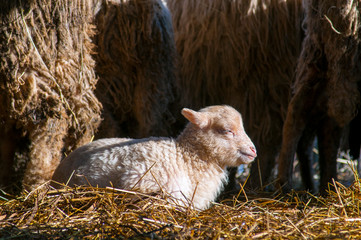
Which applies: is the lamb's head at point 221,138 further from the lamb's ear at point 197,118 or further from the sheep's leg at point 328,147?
the sheep's leg at point 328,147

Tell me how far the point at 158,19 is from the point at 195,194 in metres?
1.37

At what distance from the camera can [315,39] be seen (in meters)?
2.82

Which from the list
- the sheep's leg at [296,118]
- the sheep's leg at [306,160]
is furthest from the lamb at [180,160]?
the sheep's leg at [306,160]

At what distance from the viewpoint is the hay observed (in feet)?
5.81

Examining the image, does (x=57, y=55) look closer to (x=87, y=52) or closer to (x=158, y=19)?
(x=87, y=52)

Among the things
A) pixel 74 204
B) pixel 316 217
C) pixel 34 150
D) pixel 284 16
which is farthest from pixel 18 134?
pixel 284 16

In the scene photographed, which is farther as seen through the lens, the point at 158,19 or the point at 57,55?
the point at 158,19

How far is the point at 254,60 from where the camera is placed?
3.52 m

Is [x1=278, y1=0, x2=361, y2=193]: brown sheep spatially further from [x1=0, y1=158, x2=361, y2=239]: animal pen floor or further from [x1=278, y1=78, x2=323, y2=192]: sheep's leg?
[x1=0, y1=158, x2=361, y2=239]: animal pen floor

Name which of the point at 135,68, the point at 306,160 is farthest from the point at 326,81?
the point at 135,68

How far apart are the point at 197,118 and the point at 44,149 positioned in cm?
91

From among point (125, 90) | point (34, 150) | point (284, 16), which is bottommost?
point (34, 150)

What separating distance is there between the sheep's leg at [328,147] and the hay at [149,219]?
73cm

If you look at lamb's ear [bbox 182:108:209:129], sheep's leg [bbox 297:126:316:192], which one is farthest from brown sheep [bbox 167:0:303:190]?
lamb's ear [bbox 182:108:209:129]
